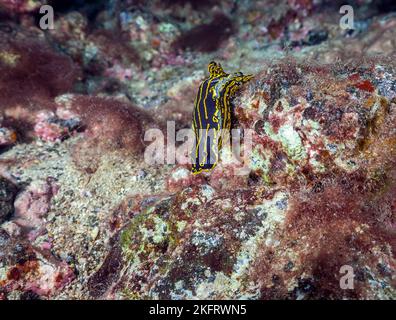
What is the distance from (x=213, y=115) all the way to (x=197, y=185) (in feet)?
3.43

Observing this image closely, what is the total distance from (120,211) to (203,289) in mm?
2396

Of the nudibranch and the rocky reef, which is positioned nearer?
the rocky reef

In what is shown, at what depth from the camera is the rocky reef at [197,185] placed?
352cm

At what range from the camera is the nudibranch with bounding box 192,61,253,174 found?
4.89m

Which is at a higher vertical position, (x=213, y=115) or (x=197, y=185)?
(x=213, y=115)

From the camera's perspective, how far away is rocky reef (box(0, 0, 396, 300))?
3518 millimetres

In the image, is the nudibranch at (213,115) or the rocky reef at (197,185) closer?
the rocky reef at (197,185)

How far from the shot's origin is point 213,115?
493cm

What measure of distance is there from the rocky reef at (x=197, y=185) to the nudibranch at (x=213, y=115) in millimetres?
182

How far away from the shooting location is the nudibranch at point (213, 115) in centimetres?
489

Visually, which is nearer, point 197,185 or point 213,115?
point 197,185

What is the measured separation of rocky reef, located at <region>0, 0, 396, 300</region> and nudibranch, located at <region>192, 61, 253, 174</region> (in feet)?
0.60
